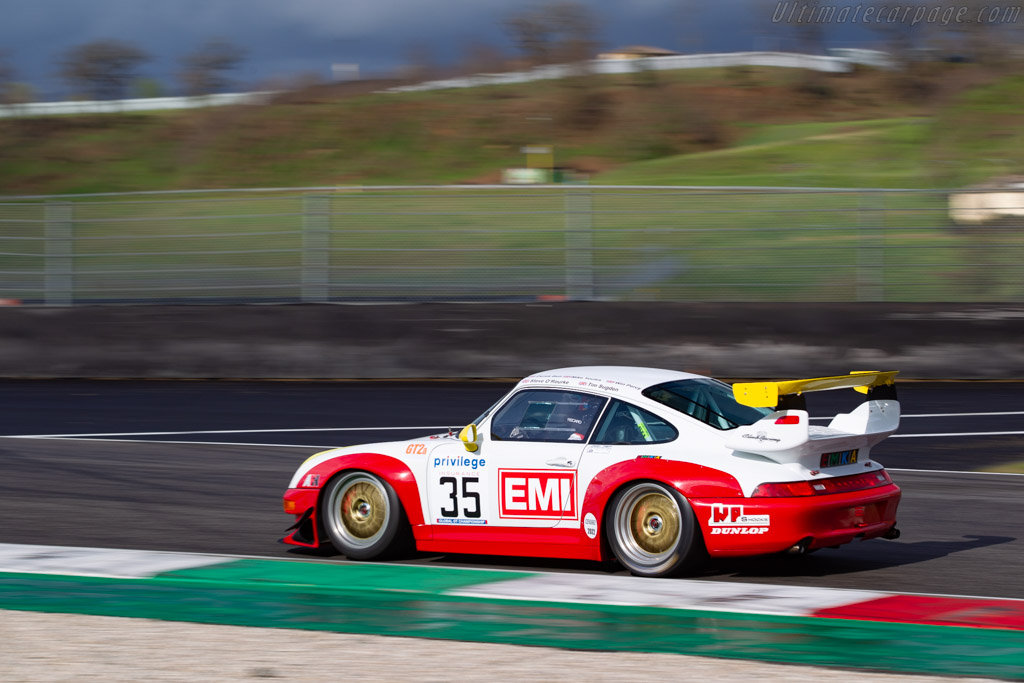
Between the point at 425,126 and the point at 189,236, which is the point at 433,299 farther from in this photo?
the point at 425,126

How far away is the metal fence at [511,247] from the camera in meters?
15.8

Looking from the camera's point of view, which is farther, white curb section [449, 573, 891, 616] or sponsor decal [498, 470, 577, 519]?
sponsor decal [498, 470, 577, 519]

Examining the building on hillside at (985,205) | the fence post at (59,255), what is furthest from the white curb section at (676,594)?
the fence post at (59,255)

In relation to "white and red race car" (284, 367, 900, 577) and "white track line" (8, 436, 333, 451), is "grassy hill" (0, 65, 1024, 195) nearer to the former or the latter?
"white track line" (8, 436, 333, 451)

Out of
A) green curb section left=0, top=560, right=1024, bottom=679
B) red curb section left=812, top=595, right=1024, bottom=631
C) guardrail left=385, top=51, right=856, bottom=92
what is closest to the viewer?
green curb section left=0, top=560, right=1024, bottom=679

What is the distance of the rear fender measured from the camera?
6508mm

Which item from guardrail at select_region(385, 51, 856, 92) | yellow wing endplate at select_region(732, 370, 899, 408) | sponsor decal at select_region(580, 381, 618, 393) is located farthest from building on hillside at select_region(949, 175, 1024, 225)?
guardrail at select_region(385, 51, 856, 92)

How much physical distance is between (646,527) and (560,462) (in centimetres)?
59

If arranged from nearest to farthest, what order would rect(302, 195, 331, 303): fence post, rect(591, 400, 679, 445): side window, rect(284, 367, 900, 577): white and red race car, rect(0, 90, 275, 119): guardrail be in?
rect(284, 367, 900, 577): white and red race car → rect(591, 400, 679, 445): side window → rect(302, 195, 331, 303): fence post → rect(0, 90, 275, 119): guardrail

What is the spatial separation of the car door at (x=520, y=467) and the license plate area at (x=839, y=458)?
1231mm

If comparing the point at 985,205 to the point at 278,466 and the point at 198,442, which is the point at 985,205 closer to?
the point at 278,466

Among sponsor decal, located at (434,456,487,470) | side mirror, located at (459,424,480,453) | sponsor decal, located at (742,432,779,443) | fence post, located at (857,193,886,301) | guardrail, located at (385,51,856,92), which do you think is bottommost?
sponsor decal, located at (434,456,487,470)

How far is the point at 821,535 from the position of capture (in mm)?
6488

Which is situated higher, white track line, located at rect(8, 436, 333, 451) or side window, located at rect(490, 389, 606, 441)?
side window, located at rect(490, 389, 606, 441)
